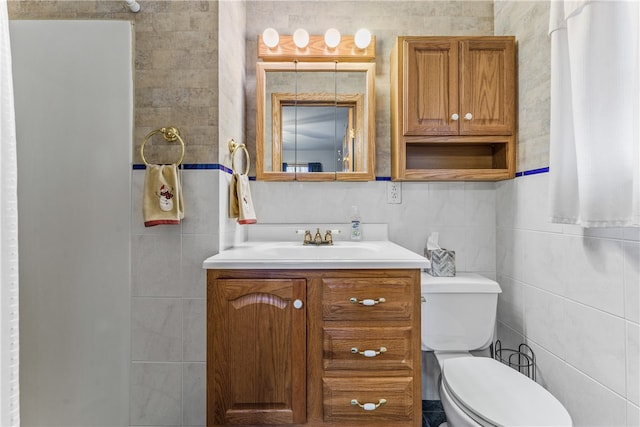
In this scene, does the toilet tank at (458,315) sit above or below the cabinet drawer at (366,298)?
below

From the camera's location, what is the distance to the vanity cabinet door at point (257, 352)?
4.37 ft

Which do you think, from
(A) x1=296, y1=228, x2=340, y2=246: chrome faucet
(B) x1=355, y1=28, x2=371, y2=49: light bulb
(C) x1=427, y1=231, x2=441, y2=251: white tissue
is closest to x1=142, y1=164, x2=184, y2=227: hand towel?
(A) x1=296, y1=228, x2=340, y2=246: chrome faucet

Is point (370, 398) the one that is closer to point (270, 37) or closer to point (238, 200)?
point (238, 200)

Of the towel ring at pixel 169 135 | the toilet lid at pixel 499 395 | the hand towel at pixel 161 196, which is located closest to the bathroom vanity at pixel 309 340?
the toilet lid at pixel 499 395

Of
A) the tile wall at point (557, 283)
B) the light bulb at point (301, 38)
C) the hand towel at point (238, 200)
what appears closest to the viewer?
the tile wall at point (557, 283)

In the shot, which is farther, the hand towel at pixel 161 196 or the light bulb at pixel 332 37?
the light bulb at pixel 332 37

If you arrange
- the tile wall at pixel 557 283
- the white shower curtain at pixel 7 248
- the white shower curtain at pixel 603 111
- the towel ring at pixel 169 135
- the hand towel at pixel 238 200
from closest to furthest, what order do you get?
the white shower curtain at pixel 7 248 < the white shower curtain at pixel 603 111 < the tile wall at pixel 557 283 < the towel ring at pixel 169 135 < the hand towel at pixel 238 200

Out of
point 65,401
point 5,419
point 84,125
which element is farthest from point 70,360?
point 84,125

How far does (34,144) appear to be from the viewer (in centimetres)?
147

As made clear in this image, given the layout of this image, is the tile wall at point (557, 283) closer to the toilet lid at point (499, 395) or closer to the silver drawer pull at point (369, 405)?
the toilet lid at point (499, 395)

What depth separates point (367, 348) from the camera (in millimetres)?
1326

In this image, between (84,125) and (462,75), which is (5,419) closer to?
(84,125)

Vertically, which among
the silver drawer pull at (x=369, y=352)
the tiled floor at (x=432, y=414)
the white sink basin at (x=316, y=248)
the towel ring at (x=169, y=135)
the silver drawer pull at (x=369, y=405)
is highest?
the towel ring at (x=169, y=135)

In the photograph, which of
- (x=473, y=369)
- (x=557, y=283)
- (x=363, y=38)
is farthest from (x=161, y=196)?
(x=557, y=283)
